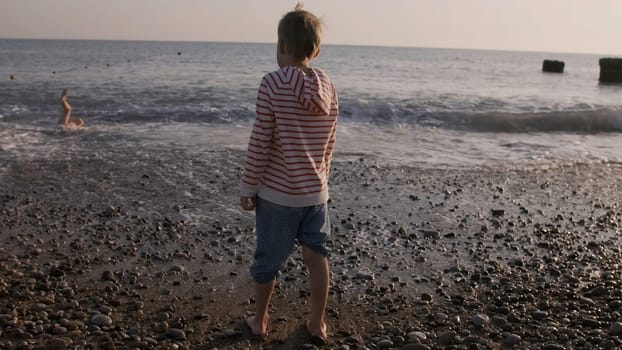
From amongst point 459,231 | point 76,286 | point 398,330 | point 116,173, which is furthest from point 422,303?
point 116,173

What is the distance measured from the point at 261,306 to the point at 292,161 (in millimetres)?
956

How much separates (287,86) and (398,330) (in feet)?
5.60

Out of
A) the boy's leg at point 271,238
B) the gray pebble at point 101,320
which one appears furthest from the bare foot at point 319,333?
the gray pebble at point 101,320

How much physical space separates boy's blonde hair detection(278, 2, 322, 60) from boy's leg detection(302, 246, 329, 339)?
1.15m

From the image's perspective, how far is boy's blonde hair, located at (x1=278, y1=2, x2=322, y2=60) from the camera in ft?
9.30

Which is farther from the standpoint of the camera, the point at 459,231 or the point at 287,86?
the point at 459,231

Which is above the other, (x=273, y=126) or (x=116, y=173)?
(x=273, y=126)

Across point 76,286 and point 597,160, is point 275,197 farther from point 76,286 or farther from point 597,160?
point 597,160

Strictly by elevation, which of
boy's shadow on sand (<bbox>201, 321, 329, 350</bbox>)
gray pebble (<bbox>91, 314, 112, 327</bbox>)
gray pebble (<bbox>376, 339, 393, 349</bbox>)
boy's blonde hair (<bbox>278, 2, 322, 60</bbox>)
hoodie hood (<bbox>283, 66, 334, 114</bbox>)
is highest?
boy's blonde hair (<bbox>278, 2, 322, 60</bbox>)

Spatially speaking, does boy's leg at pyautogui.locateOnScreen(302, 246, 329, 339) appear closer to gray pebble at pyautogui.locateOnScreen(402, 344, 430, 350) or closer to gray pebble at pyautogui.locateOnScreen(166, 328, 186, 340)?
gray pebble at pyautogui.locateOnScreen(402, 344, 430, 350)

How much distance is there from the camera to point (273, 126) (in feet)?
9.52

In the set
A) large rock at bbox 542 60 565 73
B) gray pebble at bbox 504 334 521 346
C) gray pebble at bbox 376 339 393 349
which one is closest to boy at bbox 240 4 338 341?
gray pebble at bbox 376 339 393 349

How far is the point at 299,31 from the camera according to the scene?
2.85 meters

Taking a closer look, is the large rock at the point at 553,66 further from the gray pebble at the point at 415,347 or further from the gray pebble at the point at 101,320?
the gray pebble at the point at 101,320
